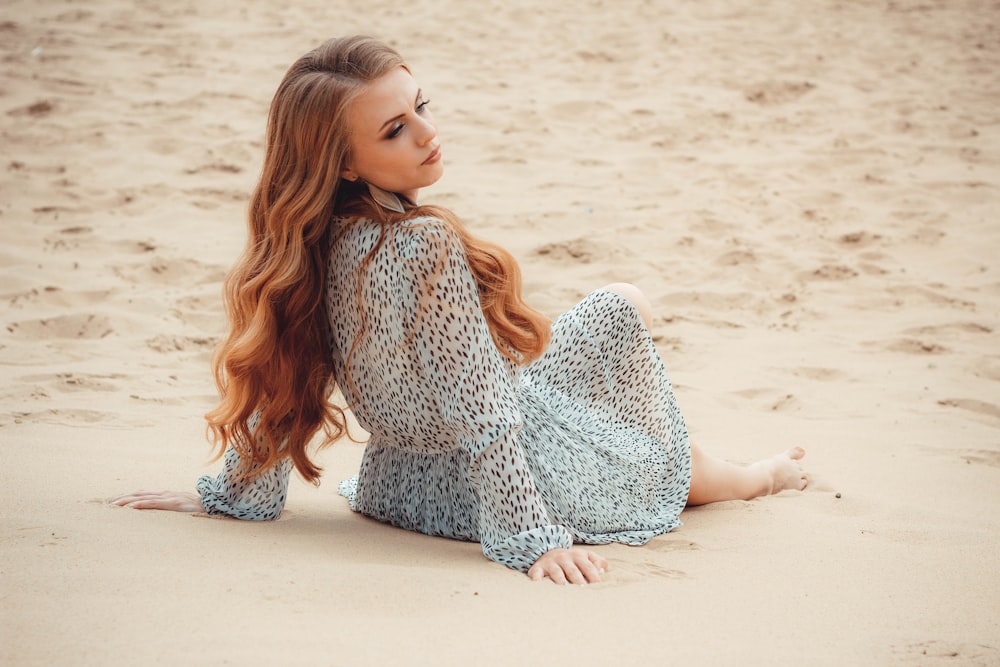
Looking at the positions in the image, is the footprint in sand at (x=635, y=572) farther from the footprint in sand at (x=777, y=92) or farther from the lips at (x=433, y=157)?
the footprint in sand at (x=777, y=92)

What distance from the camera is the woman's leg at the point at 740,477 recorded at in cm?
262

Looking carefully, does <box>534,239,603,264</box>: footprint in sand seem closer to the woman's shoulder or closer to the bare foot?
the bare foot

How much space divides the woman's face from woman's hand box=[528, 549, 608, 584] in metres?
0.83

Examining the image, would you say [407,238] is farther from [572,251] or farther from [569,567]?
[572,251]

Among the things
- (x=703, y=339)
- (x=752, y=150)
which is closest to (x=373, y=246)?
(x=703, y=339)

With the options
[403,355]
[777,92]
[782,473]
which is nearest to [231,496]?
[403,355]

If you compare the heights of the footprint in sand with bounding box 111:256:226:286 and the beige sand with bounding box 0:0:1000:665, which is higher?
the beige sand with bounding box 0:0:1000:665

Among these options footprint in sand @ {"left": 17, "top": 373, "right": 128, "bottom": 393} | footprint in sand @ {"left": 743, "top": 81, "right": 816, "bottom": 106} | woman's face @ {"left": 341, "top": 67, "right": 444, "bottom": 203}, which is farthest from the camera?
footprint in sand @ {"left": 743, "top": 81, "right": 816, "bottom": 106}

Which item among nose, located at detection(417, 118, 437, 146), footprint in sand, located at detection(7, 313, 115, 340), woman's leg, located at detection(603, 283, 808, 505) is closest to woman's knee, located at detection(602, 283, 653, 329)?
woman's leg, located at detection(603, 283, 808, 505)

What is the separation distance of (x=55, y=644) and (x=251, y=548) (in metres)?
0.53

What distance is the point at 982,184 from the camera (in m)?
5.87

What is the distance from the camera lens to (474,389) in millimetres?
2047

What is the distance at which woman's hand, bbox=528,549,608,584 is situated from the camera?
197 centimetres

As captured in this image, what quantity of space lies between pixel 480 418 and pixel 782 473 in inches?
45.9
